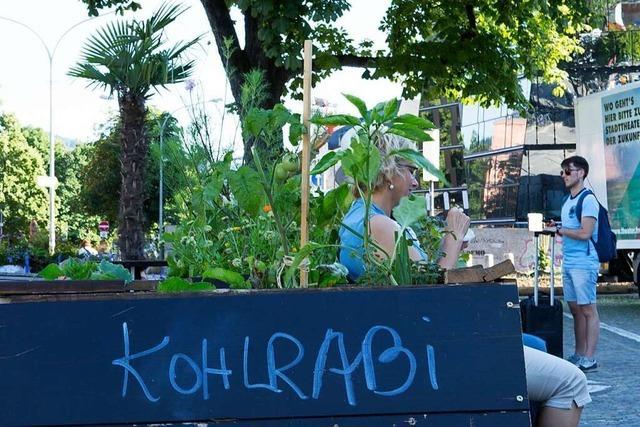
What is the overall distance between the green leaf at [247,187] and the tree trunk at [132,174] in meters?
10.1

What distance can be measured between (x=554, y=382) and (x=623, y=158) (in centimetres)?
1361

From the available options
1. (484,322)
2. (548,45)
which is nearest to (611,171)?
(548,45)

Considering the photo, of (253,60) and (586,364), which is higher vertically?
(253,60)

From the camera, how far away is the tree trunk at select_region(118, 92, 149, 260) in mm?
13578

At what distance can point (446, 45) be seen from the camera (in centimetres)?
1547

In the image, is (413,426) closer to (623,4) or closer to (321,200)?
(321,200)

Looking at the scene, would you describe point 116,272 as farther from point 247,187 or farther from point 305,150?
point 305,150

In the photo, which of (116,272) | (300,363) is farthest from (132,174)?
(300,363)

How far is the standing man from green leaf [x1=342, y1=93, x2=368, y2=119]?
6204 mm

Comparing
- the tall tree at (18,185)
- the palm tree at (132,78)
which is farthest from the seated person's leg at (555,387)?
the tall tree at (18,185)

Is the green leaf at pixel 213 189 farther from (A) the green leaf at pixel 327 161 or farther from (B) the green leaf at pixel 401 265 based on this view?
(B) the green leaf at pixel 401 265

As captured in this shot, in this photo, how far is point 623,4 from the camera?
84.0 ft

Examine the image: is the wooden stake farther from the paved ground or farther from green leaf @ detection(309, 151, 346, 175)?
the paved ground

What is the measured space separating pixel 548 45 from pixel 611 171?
2087 mm
